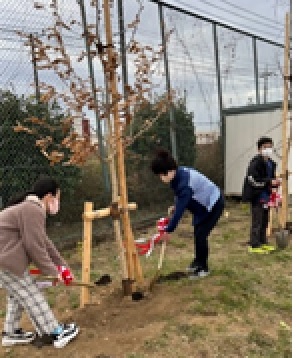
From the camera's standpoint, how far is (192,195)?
4.29 m

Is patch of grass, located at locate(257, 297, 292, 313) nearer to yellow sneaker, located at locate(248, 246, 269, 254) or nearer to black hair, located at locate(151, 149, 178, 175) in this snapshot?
black hair, located at locate(151, 149, 178, 175)

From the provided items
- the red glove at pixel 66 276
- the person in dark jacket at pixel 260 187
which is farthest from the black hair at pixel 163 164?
the person in dark jacket at pixel 260 187

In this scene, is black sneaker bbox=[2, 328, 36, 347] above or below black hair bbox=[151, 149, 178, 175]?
below

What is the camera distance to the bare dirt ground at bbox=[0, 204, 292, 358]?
3010 mm

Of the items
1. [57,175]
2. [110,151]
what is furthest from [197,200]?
[57,175]

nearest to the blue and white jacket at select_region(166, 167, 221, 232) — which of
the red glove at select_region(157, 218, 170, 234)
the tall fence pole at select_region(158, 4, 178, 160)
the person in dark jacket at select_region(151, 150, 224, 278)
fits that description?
the person in dark jacket at select_region(151, 150, 224, 278)

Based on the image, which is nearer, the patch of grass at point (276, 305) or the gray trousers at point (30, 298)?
the gray trousers at point (30, 298)

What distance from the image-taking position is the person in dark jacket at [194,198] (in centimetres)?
400

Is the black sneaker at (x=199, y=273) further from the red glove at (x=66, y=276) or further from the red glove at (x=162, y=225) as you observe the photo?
the red glove at (x=66, y=276)

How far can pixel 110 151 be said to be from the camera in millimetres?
3654

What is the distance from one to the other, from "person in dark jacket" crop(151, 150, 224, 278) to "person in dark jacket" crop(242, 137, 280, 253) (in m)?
1.32

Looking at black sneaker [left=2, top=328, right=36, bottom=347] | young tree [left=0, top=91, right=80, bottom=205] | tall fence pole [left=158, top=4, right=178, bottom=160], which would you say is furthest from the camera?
tall fence pole [left=158, top=4, right=178, bottom=160]

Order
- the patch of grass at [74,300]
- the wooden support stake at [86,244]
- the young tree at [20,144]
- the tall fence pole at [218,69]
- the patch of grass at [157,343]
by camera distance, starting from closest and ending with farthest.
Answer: the patch of grass at [157,343], the wooden support stake at [86,244], the patch of grass at [74,300], the young tree at [20,144], the tall fence pole at [218,69]

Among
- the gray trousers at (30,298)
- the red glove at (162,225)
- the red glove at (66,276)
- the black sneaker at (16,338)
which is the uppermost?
the red glove at (162,225)
